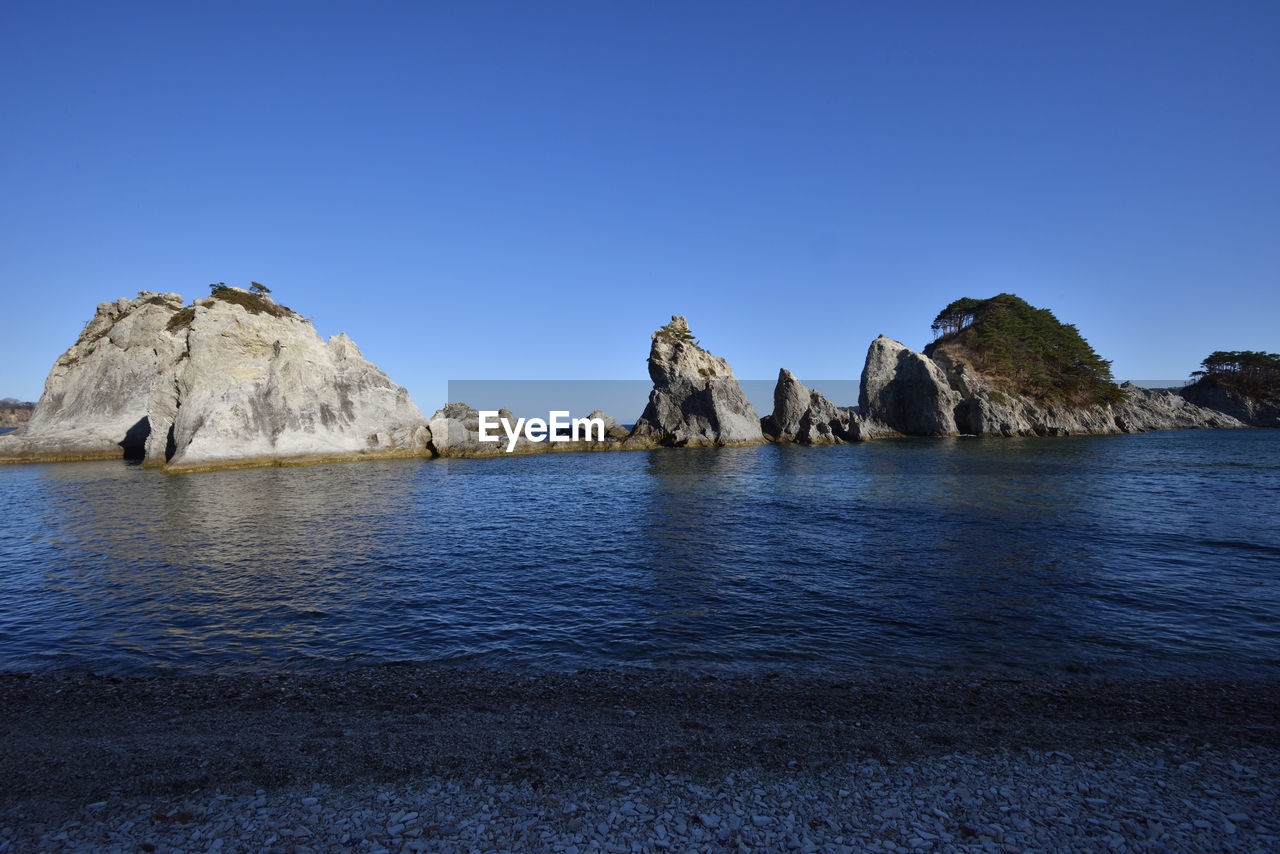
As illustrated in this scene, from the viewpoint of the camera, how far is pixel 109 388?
7219cm

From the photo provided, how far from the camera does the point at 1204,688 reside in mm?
10734

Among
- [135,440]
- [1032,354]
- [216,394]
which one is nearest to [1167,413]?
[1032,354]

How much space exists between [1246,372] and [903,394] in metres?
83.0

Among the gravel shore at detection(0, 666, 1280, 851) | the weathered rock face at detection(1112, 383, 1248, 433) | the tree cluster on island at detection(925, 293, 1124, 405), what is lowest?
the gravel shore at detection(0, 666, 1280, 851)

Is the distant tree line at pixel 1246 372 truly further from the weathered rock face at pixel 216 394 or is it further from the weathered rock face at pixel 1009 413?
the weathered rock face at pixel 216 394

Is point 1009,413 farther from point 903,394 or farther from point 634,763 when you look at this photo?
point 634,763

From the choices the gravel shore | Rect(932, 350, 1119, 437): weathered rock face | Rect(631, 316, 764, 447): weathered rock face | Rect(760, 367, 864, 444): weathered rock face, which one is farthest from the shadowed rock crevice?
Rect(932, 350, 1119, 437): weathered rock face

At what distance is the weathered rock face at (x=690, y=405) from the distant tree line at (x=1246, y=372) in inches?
4467

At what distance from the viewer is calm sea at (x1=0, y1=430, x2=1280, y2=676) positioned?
13.0 m

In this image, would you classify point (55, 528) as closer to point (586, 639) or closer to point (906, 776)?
point (586, 639)

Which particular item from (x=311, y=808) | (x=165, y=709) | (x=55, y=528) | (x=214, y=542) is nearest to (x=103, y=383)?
(x=55, y=528)

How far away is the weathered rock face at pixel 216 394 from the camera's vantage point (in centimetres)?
5478

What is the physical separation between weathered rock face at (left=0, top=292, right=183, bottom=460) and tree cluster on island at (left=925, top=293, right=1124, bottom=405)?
132 metres

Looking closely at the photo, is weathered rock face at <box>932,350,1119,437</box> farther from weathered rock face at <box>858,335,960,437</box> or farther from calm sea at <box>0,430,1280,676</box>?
calm sea at <box>0,430,1280,676</box>
